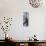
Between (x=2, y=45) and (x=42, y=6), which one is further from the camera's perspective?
(x=42, y=6)

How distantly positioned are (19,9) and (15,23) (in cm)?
34

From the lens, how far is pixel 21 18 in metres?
2.70

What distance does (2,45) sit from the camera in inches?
96.9

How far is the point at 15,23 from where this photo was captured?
2678 millimetres

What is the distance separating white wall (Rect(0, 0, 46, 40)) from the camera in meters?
2.68

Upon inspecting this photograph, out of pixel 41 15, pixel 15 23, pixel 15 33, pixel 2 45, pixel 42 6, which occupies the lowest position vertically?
pixel 2 45

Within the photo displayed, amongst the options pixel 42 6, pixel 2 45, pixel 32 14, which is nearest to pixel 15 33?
pixel 2 45

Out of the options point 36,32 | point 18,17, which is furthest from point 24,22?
point 36,32

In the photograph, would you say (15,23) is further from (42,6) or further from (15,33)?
(42,6)

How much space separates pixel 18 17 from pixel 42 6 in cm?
62

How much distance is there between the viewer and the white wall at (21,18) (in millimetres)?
2676

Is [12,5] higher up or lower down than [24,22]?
higher up

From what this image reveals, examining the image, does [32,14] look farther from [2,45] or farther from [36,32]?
[2,45]

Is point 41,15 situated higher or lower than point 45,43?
higher
